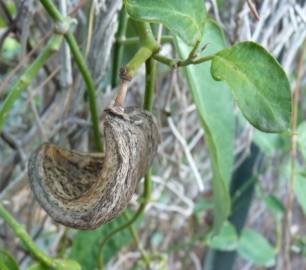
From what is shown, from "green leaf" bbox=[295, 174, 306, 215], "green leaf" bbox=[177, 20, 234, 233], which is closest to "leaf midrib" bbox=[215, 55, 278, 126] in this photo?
"green leaf" bbox=[177, 20, 234, 233]

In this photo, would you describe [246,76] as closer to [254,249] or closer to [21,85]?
[21,85]

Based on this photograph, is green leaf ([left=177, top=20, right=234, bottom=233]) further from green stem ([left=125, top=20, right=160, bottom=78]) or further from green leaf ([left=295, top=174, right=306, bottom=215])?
green leaf ([left=295, top=174, right=306, bottom=215])

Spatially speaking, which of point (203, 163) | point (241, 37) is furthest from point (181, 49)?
point (203, 163)

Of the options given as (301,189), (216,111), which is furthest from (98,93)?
(301,189)

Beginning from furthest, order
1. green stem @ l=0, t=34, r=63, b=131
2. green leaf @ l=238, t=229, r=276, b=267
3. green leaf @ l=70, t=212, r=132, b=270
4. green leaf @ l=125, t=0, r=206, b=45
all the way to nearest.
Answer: green leaf @ l=238, t=229, r=276, b=267 → green leaf @ l=70, t=212, r=132, b=270 → green stem @ l=0, t=34, r=63, b=131 → green leaf @ l=125, t=0, r=206, b=45

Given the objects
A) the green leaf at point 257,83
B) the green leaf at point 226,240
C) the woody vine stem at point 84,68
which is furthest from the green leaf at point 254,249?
the green leaf at point 257,83

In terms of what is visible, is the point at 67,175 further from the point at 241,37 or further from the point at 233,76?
the point at 241,37
